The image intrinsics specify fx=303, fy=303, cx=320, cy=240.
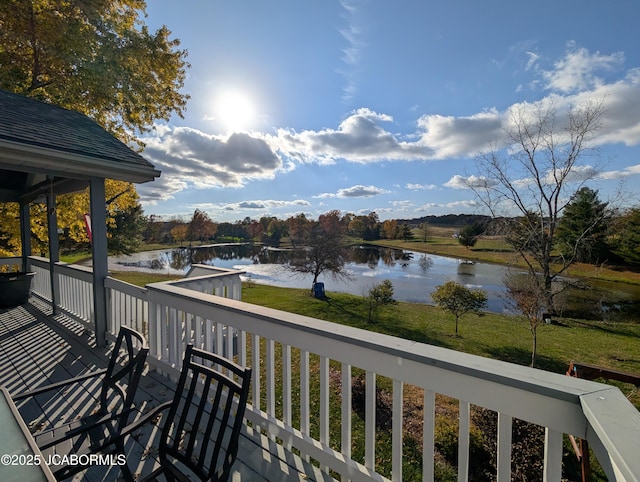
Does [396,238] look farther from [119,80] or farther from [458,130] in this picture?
A: [119,80]

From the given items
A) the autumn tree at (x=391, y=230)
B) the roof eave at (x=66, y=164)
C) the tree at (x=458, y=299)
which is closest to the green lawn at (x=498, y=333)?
the tree at (x=458, y=299)

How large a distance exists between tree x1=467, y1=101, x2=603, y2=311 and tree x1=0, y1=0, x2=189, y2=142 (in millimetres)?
12069

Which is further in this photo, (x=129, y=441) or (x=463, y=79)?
(x=463, y=79)

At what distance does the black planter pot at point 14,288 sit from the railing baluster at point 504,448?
7590mm

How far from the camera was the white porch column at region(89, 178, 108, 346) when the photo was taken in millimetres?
3748

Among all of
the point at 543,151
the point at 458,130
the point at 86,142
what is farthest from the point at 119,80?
the point at 543,151

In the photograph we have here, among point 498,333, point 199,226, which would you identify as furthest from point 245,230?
point 498,333

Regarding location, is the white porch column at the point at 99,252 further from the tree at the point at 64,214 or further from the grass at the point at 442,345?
the grass at the point at 442,345

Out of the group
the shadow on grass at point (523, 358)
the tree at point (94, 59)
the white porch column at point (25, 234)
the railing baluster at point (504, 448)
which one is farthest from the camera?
the tree at point (94, 59)

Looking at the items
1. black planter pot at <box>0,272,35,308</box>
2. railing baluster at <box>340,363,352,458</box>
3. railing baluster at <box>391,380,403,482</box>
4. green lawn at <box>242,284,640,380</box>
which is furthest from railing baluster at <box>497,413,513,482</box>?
black planter pot at <box>0,272,35,308</box>

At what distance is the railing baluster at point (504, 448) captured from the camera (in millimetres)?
1202

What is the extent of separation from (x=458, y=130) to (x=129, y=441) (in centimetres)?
1459

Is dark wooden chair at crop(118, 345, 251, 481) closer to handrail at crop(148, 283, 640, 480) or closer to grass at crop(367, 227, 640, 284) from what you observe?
handrail at crop(148, 283, 640, 480)

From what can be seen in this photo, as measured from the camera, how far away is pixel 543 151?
471 inches
